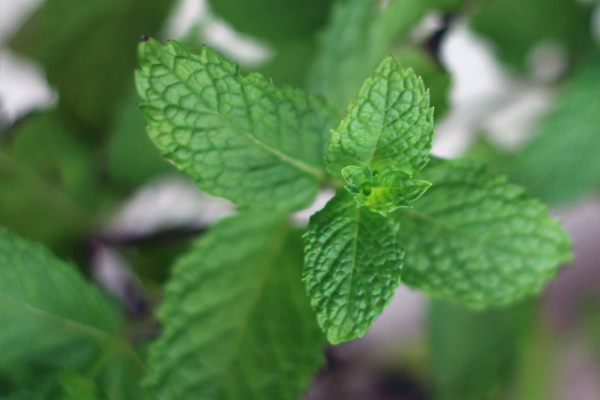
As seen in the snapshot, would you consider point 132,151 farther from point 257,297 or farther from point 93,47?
point 257,297

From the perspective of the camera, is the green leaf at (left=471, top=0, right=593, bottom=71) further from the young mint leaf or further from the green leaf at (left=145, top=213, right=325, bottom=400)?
the young mint leaf

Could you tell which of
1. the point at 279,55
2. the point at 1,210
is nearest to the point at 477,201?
the point at 279,55

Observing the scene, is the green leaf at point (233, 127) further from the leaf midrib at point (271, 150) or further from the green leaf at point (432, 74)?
the green leaf at point (432, 74)

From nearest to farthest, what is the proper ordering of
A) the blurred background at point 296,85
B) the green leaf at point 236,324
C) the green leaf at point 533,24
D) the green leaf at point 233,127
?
the green leaf at point 233,127 → the green leaf at point 236,324 → the blurred background at point 296,85 → the green leaf at point 533,24

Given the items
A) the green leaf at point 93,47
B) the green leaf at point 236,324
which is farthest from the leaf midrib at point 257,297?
the green leaf at point 93,47

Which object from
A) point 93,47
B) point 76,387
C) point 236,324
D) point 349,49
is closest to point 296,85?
point 349,49

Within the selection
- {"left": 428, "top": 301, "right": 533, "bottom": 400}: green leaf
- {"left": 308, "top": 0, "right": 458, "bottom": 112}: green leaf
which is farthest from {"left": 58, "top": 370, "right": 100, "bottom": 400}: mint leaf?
{"left": 428, "top": 301, "right": 533, "bottom": 400}: green leaf

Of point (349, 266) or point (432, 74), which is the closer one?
point (349, 266)
